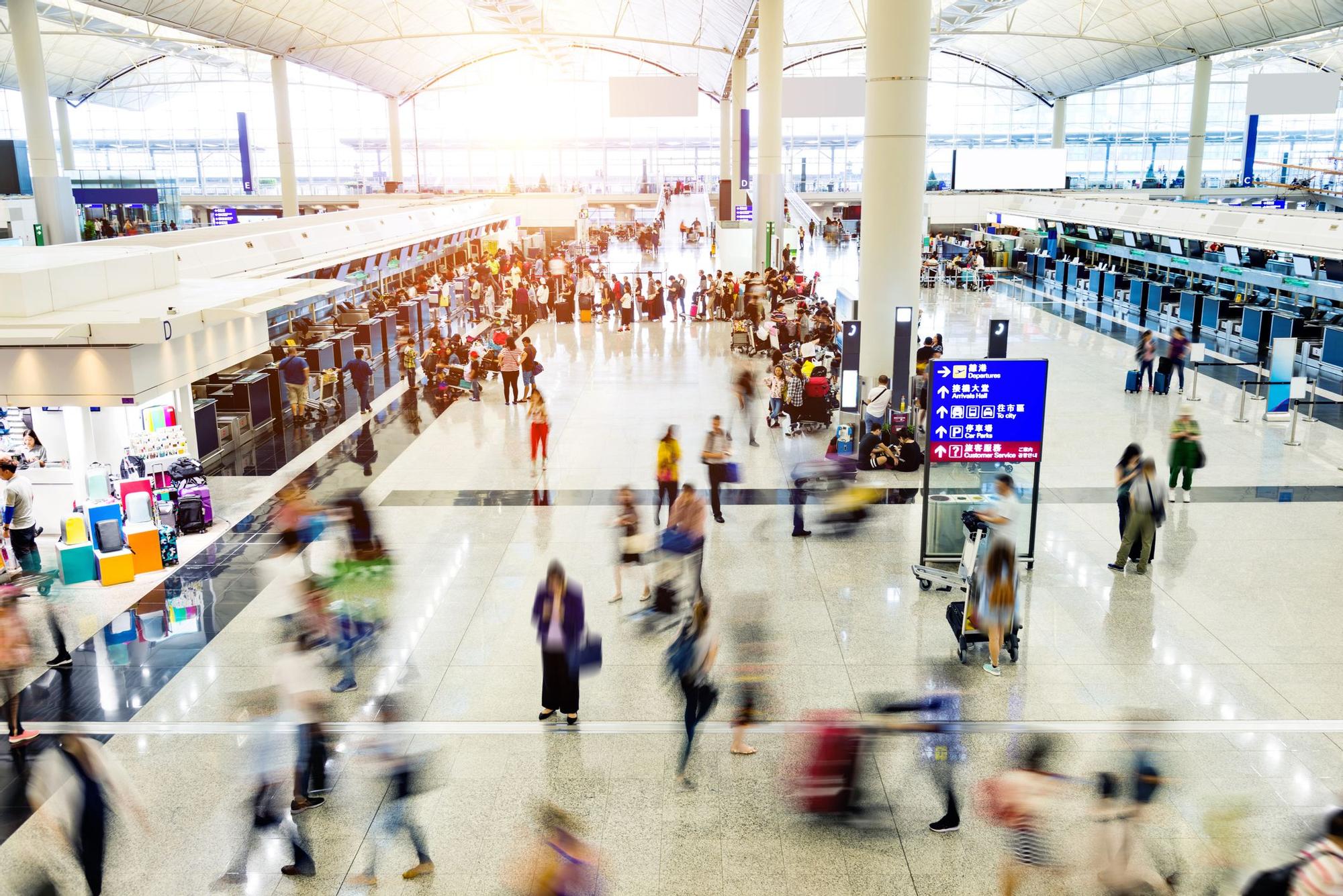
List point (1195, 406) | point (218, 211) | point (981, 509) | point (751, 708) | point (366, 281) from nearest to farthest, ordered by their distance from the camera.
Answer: point (751, 708) < point (981, 509) < point (1195, 406) < point (366, 281) < point (218, 211)

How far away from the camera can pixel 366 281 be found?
28.5m

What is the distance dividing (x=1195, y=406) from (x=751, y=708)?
13.3 m

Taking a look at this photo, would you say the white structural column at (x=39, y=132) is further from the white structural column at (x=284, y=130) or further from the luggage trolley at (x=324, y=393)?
the luggage trolley at (x=324, y=393)

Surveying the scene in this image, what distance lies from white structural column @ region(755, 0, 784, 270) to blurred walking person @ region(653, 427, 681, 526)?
75.5ft

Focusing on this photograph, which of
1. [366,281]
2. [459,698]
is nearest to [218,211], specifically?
[366,281]

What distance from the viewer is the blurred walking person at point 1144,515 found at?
9508 mm

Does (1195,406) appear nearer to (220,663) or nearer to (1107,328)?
(1107,328)

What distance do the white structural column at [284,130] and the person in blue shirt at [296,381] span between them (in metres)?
29.5

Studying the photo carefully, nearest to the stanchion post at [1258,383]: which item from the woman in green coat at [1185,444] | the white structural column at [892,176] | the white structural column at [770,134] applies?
the woman in green coat at [1185,444]

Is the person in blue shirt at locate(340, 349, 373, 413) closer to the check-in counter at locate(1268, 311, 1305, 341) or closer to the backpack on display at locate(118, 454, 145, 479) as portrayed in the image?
the backpack on display at locate(118, 454, 145, 479)

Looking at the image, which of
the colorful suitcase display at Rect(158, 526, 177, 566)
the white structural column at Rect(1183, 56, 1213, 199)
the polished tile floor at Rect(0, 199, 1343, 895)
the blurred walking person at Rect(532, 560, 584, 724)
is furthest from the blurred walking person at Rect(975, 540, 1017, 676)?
the white structural column at Rect(1183, 56, 1213, 199)

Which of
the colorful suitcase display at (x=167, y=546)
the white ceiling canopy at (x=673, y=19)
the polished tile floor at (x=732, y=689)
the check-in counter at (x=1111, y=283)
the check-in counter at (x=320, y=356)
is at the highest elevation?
the white ceiling canopy at (x=673, y=19)

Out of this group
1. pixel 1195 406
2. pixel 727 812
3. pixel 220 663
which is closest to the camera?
pixel 727 812

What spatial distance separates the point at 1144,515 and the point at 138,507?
33.4ft
